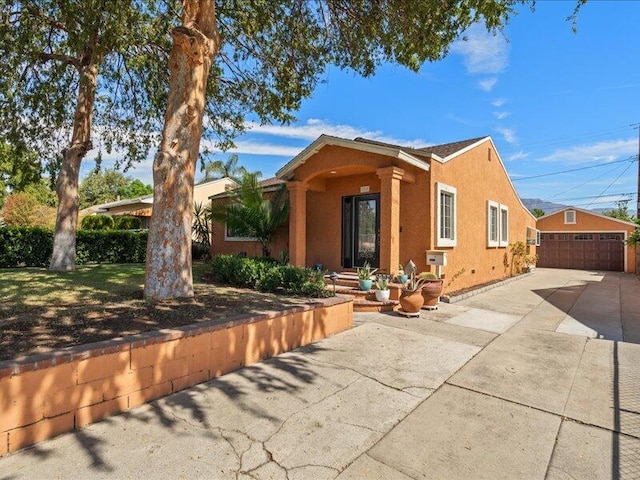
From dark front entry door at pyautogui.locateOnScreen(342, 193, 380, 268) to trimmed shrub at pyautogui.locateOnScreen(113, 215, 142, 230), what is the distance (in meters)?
17.4

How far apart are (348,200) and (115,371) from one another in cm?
876

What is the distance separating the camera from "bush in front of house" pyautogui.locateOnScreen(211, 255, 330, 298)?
7484mm

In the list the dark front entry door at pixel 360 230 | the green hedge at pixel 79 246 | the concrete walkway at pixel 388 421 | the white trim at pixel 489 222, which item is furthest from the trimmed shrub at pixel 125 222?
the concrete walkway at pixel 388 421

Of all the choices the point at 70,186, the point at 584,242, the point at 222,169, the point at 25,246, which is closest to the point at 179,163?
the point at 70,186

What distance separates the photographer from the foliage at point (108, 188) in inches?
1827

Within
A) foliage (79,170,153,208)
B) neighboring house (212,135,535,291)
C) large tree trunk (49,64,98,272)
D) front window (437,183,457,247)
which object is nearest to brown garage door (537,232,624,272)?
neighboring house (212,135,535,291)

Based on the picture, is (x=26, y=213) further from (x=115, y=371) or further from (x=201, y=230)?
(x=115, y=371)

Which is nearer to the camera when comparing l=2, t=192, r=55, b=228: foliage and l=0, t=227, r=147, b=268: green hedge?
l=0, t=227, r=147, b=268: green hedge

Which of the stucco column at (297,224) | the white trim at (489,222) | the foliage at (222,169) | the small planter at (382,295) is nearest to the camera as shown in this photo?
the small planter at (382,295)

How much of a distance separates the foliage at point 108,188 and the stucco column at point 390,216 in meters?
43.9

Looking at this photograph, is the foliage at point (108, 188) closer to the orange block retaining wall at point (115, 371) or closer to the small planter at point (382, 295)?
the small planter at point (382, 295)

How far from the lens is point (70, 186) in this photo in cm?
1055

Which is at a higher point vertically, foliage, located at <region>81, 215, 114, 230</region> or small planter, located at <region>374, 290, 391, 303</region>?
foliage, located at <region>81, 215, 114, 230</region>

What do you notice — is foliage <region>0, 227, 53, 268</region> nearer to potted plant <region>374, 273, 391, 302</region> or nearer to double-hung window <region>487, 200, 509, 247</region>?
potted plant <region>374, 273, 391, 302</region>
